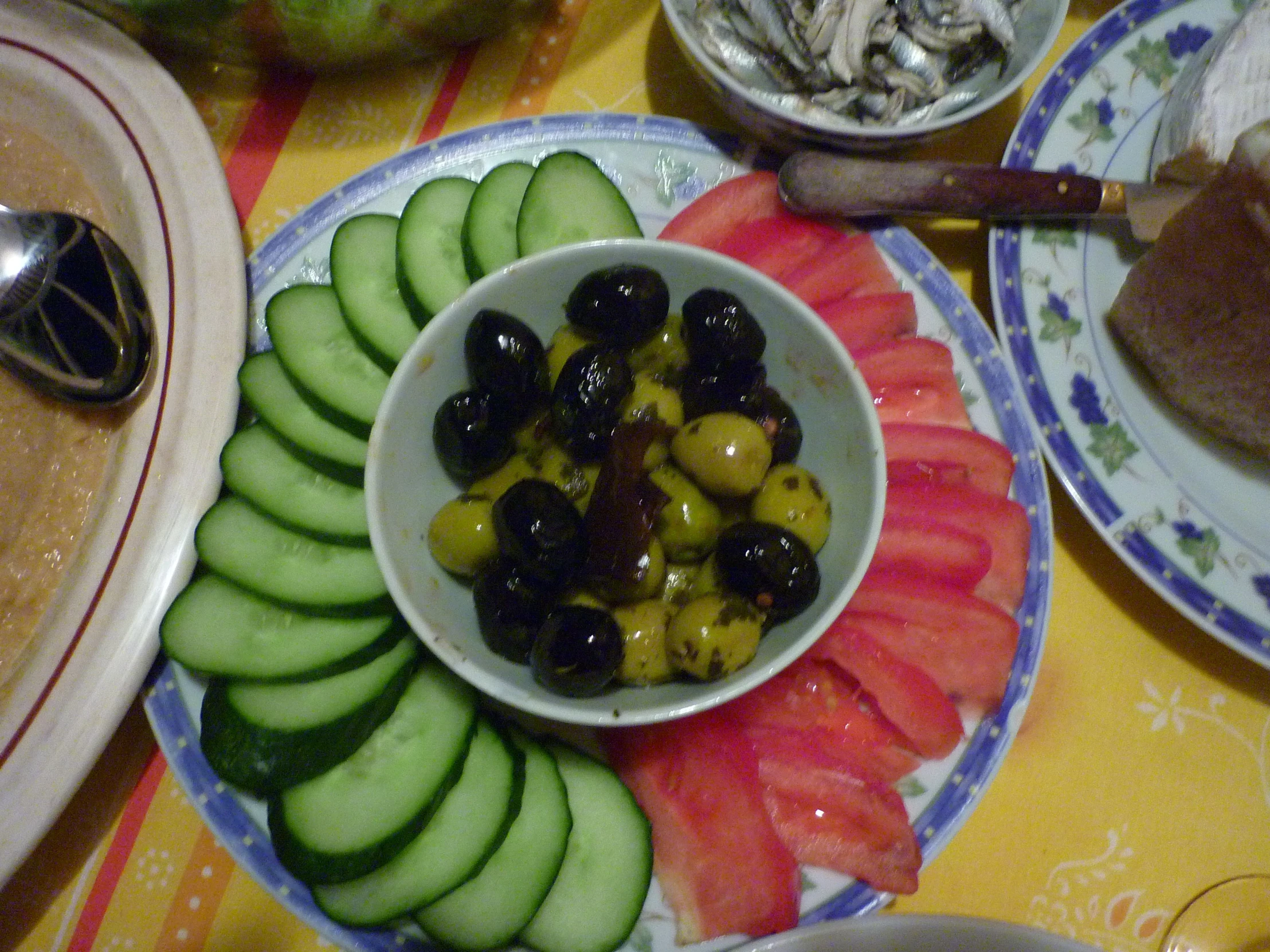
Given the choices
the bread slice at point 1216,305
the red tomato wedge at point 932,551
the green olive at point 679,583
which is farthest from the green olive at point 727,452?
the bread slice at point 1216,305

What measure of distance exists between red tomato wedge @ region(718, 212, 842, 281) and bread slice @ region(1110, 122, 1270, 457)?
Answer: 467 millimetres

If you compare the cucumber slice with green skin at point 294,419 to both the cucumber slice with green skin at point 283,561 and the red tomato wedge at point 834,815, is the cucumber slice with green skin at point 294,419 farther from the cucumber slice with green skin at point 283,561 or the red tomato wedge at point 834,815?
the red tomato wedge at point 834,815

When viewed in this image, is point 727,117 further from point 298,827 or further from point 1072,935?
point 1072,935

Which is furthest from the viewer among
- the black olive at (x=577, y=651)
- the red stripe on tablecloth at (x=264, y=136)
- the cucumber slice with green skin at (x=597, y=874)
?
the red stripe on tablecloth at (x=264, y=136)

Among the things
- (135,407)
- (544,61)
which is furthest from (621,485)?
(544,61)

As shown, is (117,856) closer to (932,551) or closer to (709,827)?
(709,827)

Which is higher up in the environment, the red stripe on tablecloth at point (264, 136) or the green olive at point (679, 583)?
the red stripe on tablecloth at point (264, 136)

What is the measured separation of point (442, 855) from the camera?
844mm

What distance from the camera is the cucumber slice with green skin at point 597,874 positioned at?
86 cm

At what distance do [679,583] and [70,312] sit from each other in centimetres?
92

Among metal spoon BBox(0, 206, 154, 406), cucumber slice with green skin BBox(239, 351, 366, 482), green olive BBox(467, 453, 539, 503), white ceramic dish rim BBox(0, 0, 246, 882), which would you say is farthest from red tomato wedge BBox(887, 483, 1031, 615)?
metal spoon BBox(0, 206, 154, 406)

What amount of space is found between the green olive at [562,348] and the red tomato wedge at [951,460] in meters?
0.43

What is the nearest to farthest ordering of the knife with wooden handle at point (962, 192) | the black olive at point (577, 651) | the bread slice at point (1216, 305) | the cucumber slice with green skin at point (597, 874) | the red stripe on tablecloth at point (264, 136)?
the black olive at point (577, 651), the cucumber slice with green skin at point (597, 874), the bread slice at point (1216, 305), the knife with wooden handle at point (962, 192), the red stripe on tablecloth at point (264, 136)

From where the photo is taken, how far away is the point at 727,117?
1.32 metres
